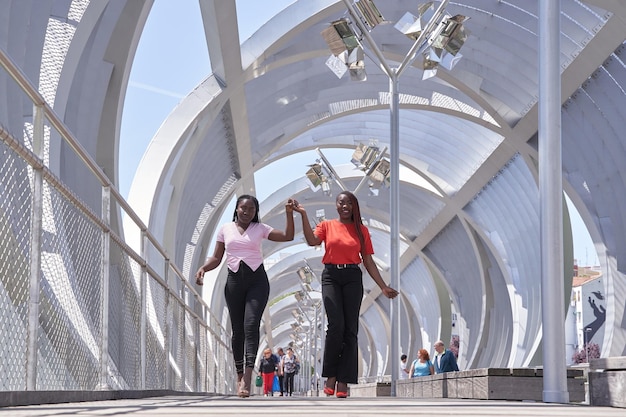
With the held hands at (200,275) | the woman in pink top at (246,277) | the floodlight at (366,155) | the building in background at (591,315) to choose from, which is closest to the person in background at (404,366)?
the floodlight at (366,155)

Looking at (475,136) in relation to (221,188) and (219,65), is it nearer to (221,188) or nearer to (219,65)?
(221,188)

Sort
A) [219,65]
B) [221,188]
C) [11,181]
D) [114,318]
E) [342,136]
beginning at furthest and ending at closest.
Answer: [342,136] → [221,188] → [219,65] → [114,318] → [11,181]

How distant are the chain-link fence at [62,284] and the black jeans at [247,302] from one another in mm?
880

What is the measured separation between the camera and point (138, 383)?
28.4 ft

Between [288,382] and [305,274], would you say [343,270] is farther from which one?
[305,274]

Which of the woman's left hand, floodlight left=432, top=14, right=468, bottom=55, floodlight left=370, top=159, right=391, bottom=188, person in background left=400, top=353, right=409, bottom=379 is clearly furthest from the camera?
person in background left=400, top=353, right=409, bottom=379

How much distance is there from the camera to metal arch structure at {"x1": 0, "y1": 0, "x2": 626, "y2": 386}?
13797mm

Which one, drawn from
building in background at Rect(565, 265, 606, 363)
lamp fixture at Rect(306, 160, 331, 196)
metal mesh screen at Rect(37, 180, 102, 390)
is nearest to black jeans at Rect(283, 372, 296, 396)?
lamp fixture at Rect(306, 160, 331, 196)

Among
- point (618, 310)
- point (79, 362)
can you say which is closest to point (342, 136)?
point (618, 310)

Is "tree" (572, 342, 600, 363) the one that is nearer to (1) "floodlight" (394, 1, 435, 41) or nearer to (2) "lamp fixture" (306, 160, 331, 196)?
(2) "lamp fixture" (306, 160, 331, 196)

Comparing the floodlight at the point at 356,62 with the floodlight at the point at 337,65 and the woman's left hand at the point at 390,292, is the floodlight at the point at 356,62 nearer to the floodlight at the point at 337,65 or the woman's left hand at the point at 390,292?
the floodlight at the point at 337,65

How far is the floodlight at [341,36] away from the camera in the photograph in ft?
53.3

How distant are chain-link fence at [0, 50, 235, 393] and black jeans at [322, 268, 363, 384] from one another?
1650mm

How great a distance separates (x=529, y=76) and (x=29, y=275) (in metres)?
21.8
